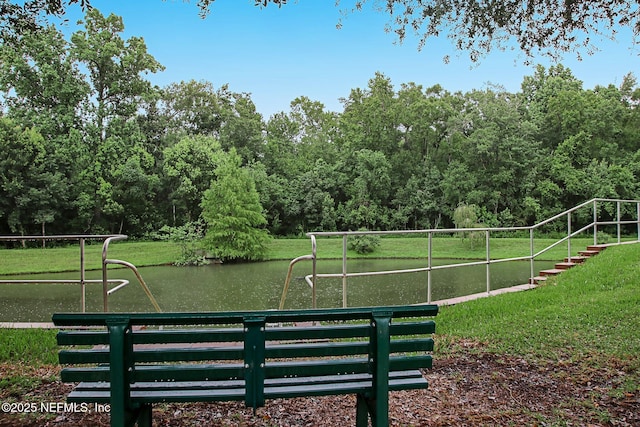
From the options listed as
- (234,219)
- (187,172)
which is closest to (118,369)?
(234,219)

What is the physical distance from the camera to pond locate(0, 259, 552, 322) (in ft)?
34.1

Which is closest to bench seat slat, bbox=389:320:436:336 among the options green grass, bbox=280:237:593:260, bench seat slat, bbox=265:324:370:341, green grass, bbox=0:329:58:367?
bench seat slat, bbox=265:324:370:341

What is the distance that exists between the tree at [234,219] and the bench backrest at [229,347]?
1969 cm

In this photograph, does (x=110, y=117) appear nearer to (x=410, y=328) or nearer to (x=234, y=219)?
(x=234, y=219)

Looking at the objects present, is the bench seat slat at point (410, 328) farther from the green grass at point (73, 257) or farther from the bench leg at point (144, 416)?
the green grass at point (73, 257)

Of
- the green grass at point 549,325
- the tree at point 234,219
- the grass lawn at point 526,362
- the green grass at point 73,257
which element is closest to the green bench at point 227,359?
the grass lawn at point 526,362

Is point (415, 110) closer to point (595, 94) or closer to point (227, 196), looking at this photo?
point (595, 94)

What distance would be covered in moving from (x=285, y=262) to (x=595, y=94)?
20639 millimetres

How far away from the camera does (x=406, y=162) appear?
101ft

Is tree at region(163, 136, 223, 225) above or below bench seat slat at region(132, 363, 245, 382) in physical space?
above

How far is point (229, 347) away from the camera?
6.60 feet

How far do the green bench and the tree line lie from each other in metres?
21.1

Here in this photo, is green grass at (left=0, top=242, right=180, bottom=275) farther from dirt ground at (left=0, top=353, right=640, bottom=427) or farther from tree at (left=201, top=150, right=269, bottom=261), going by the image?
dirt ground at (left=0, top=353, right=640, bottom=427)

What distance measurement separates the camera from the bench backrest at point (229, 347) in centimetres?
194
